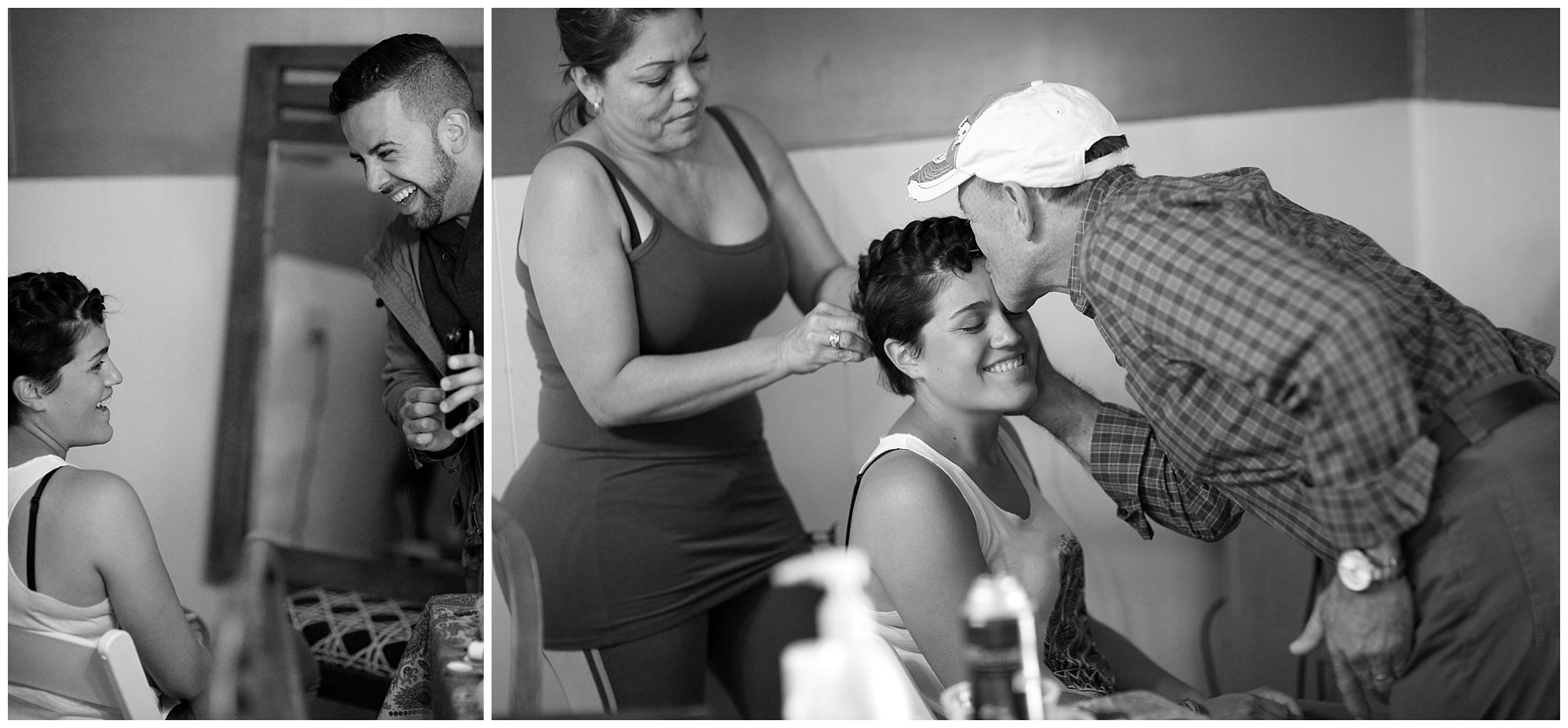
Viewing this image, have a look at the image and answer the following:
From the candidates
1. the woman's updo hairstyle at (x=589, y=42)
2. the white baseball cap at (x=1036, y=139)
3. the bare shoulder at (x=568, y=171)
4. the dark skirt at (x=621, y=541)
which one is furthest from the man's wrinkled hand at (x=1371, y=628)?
the woman's updo hairstyle at (x=589, y=42)

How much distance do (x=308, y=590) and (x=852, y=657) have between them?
3.65ft

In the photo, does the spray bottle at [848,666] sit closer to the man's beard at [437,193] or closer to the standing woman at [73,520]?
the man's beard at [437,193]

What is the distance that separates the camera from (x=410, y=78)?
7.86 feet

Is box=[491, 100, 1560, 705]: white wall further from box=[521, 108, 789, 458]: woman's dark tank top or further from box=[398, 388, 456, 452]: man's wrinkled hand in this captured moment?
box=[398, 388, 456, 452]: man's wrinkled hand

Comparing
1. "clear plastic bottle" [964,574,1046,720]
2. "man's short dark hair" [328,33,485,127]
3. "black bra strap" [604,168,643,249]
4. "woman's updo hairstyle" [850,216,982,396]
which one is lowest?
"clear plastic bottle" [964,574,1046,720]

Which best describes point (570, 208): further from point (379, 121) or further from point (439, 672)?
point (439, 672)

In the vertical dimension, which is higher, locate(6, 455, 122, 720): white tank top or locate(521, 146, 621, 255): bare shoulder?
locate(521, 146, 621, 255): bare shoulder

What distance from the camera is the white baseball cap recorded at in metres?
1.98

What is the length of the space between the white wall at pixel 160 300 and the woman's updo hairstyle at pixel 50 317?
0.08ft

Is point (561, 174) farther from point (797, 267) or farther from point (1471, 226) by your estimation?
point (1471, 226)

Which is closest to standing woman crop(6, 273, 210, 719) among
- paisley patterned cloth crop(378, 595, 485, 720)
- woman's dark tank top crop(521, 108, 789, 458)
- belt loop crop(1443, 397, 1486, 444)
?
paisley patterned cloth crop(378, 595, 485, 720)

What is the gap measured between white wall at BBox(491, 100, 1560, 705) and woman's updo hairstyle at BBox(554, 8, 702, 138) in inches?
26.1

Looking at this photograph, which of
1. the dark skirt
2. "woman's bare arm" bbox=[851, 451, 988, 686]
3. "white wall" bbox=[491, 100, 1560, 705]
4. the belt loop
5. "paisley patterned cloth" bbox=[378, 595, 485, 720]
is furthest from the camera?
"white wall" bbox=[491, 100, 1560, 705]

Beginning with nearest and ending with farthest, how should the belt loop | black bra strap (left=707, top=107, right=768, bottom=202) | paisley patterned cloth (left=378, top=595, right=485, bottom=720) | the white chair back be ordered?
1. the belt loop
2. the white chair back
3. paisley patterned cloth (left=378, top=595, right=485, bottom=720)
4. black bra strap (left=707, top=107, right=768, bottom=202)
